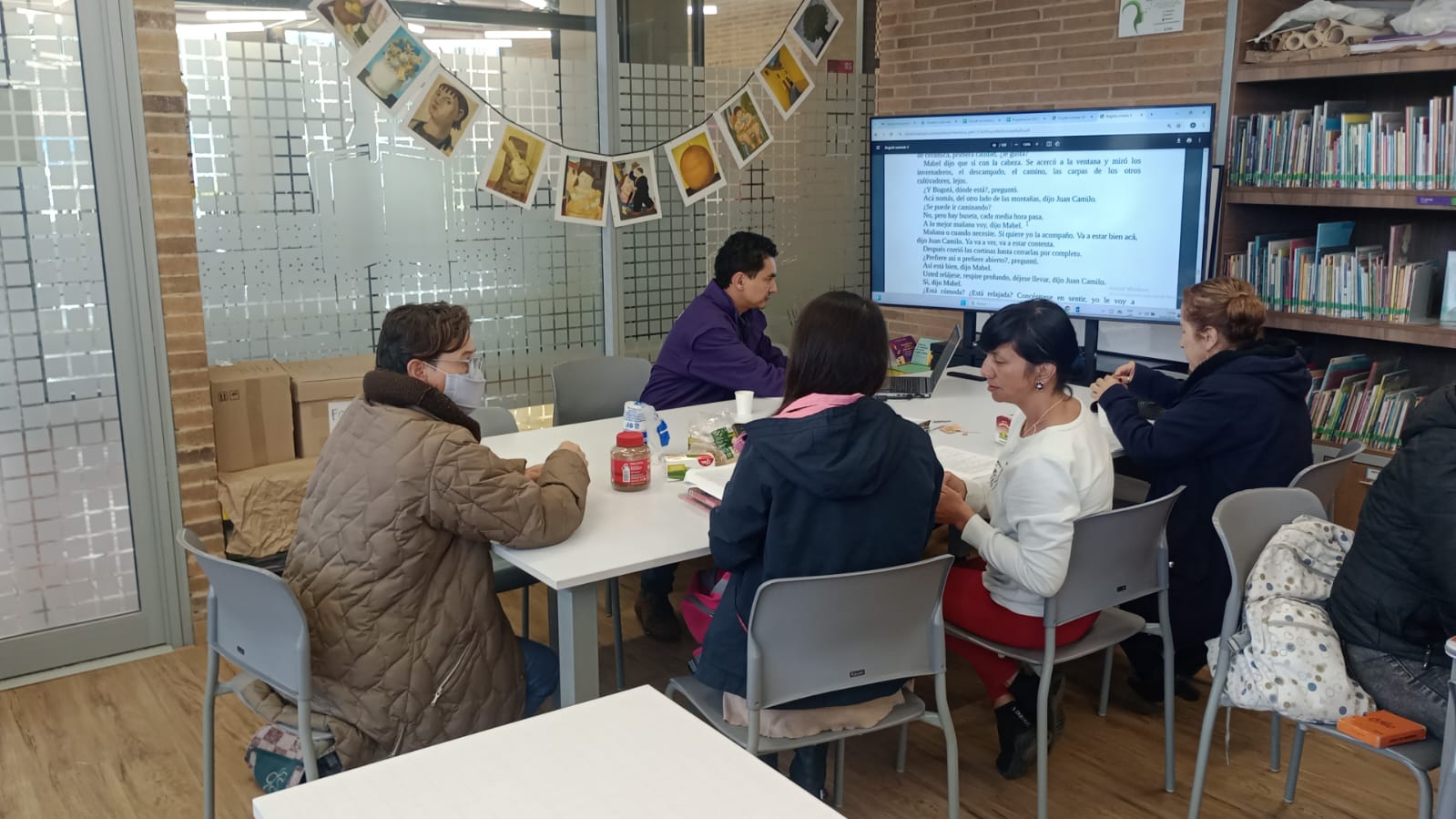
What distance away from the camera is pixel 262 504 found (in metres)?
3.70

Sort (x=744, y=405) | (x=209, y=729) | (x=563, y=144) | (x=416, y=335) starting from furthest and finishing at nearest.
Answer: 1. (x=563, y=144)
2. (x=744, y=405)
3. (x=209, y=729)
4. (x=416, y=335)

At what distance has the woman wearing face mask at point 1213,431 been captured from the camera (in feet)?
9.52

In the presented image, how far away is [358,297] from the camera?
13.3 ft

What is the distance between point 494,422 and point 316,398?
31.5 inches

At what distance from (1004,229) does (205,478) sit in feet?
9.35

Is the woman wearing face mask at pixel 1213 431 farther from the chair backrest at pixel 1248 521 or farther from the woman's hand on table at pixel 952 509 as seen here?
the woman's hand on table at pixel 952 509

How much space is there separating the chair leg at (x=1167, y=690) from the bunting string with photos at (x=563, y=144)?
2657mm

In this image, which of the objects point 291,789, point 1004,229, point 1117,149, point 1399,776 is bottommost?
point 1399,776

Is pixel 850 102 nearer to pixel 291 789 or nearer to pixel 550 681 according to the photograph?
pixel 550 681

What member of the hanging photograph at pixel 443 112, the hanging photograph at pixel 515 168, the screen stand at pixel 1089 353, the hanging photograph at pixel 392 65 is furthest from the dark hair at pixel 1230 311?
the hanging photograph at pixel 392 65

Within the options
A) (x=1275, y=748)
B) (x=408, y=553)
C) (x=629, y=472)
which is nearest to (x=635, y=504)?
(x=629, y=472)

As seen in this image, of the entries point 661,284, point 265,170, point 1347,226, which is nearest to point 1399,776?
point 1347,226

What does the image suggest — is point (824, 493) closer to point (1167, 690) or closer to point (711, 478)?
point (711, 478)

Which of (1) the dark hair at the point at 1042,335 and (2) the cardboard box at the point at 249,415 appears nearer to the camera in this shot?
(1) the dark hair at the point at 1042,335
